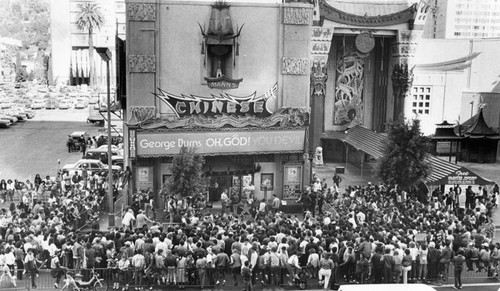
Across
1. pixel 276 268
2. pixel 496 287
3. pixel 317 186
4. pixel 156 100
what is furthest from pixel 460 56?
pixel 276 268

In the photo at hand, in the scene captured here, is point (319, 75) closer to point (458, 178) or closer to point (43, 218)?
point (458, 178)

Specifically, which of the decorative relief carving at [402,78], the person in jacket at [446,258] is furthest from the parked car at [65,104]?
the person in jacket at [446,258]

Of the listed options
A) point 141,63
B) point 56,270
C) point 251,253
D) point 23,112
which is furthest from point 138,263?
point 23,112

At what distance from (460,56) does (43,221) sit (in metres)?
46.6

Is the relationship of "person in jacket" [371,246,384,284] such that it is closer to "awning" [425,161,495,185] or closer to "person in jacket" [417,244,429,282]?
"person in jacket" [417,244,429,282]

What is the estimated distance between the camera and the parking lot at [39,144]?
4426 centimetres

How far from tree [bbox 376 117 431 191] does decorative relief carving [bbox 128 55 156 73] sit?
46.1ft

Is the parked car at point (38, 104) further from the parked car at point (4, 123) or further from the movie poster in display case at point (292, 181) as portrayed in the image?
the movie poster in display case at point (292, 181)

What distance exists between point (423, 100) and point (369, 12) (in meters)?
15.0

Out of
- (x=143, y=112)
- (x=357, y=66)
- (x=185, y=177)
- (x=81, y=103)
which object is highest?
(x=357, y=66)

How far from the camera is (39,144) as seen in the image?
184ft

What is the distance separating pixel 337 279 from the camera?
2180cm

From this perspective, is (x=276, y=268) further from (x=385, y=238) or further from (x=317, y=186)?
(x=317, y=186)

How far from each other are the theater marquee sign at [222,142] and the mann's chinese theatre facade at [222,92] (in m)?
0.06
